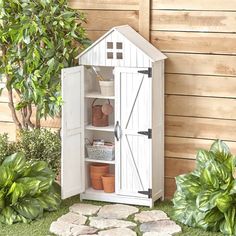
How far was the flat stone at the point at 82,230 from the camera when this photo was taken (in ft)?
16.4

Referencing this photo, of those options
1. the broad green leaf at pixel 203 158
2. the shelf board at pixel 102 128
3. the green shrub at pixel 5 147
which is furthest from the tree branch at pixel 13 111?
the broad green leaf at pixel 203 158

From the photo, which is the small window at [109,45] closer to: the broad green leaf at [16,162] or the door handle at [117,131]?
the door handle at [117,131]

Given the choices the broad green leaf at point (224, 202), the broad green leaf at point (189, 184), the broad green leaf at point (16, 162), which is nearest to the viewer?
the broad green leaf at point (224, 202)

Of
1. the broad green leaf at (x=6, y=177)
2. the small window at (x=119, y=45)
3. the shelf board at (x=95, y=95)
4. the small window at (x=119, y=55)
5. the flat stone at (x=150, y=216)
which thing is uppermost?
the small window at (x=119, y=45)

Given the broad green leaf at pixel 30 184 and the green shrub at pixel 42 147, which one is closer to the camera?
the broad green leaf at pixel 30 184

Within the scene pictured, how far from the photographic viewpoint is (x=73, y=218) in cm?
532

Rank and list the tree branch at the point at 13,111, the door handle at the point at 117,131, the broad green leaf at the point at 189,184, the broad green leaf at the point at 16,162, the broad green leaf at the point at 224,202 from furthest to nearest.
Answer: the tree branch at the point at 13,111, the door handle at the point at 117,131, the broad green leaf at the point at 16,162, the broad green leaf at the point at 189,184, the broad green leaf at the point at 224,202

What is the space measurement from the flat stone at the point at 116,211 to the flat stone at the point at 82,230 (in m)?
0.29

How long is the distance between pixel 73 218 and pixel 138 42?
55.1 inches

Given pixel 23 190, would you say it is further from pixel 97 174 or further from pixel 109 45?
pixel 109 45

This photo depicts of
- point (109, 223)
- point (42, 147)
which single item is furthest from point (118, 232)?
point (42, 147)

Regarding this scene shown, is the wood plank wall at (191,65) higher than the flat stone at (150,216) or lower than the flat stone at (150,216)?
higher

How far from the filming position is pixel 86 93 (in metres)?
5.77

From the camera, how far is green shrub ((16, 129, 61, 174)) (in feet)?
19.0
